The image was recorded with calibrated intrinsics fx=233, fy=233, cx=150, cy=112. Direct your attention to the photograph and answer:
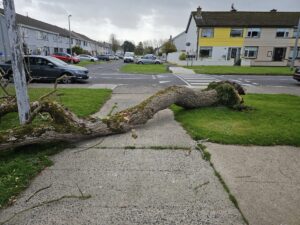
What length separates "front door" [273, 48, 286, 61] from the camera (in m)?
34.7

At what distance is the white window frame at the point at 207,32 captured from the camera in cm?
3428

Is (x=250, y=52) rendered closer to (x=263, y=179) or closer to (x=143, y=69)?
(x=143, y=69)

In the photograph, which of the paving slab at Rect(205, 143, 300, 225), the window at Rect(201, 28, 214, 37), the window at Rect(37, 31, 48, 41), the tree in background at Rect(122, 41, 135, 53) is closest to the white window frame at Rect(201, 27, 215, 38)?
the window at Rect(201, 28, 214, 37)

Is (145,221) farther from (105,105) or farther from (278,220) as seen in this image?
(105,105)

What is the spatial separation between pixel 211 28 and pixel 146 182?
114 ft

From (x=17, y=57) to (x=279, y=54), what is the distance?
1506 inches

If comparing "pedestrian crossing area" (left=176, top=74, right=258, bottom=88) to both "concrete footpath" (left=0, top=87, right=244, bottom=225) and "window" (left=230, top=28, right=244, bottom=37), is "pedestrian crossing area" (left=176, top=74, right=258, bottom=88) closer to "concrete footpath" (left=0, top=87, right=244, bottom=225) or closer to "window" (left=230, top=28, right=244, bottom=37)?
"concrete footpath" (left=0, top=87, right=244, bottom=225)

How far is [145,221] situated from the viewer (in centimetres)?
271

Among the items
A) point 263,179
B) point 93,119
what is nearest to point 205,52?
point 93,119

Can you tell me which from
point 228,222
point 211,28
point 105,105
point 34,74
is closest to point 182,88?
point 105,105

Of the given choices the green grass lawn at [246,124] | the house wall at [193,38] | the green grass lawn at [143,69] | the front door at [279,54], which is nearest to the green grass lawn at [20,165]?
the green grass lawn at [246,124]

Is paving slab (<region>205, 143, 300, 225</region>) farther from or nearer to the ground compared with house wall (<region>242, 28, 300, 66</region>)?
nearer to the ground

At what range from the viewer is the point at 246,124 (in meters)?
6.18

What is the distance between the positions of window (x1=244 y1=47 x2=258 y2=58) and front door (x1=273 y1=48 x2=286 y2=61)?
291cm
